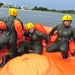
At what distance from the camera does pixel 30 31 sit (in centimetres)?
453

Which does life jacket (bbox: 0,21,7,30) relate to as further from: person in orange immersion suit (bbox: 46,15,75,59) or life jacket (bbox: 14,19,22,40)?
person in orange immersion suit (bbox: 46,15,75,59)

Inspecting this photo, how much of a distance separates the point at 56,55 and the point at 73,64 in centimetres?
43

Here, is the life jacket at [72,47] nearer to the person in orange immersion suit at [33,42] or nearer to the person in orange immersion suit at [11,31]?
the person in orange immersion suit at [33,42]

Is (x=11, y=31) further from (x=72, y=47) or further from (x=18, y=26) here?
(x=72, y=47)

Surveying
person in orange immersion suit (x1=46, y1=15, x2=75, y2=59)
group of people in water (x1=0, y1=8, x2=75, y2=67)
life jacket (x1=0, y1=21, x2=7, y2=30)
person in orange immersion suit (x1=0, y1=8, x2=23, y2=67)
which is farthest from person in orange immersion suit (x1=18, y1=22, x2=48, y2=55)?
life jacket (x1=0, y1=21, x2=7, y2=30)

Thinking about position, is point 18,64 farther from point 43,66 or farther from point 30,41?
point 30,41

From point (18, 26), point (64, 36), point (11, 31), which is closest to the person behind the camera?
point (18, 26)

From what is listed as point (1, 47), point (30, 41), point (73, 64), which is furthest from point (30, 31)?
point (73, 64)

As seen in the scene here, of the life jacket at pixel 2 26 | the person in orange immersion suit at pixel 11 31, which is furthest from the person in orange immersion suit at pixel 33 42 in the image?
the life jacket at pixel 2 26

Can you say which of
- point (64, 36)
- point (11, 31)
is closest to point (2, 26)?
point (11, 31)

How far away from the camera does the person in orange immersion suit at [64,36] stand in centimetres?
446

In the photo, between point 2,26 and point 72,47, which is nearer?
point 2,26

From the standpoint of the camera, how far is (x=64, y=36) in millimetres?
4566

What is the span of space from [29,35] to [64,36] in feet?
1.93
